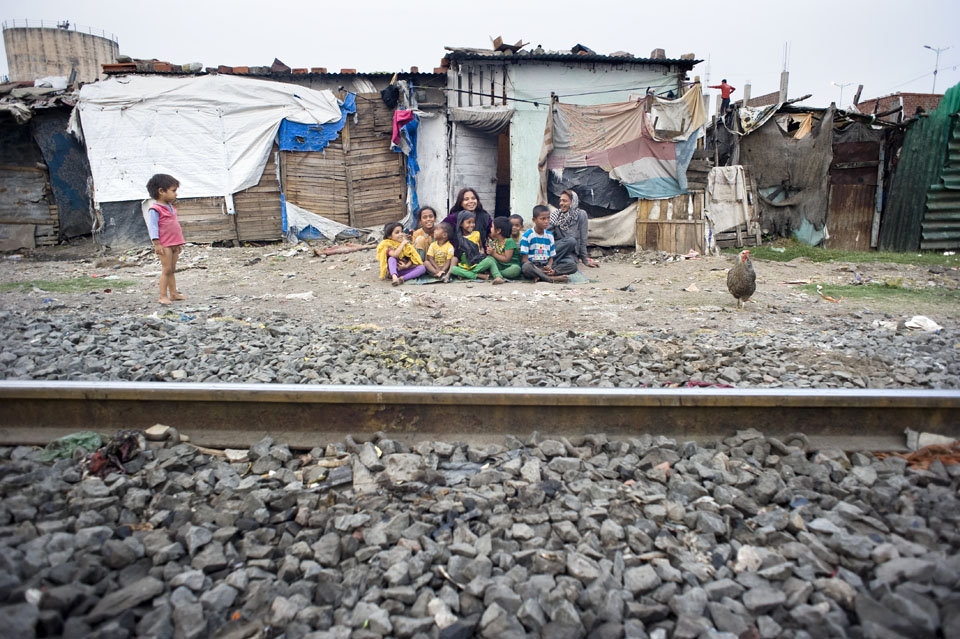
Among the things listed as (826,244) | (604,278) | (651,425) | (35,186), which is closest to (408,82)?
(604,278)

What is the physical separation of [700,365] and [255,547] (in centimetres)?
300

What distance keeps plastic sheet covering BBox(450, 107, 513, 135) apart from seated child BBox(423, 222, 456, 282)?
4.64 meters

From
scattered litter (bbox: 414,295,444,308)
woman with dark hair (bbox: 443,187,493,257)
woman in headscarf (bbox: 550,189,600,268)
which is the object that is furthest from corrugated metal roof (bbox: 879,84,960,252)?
scattered litter (bbox: 414,295,444,308)

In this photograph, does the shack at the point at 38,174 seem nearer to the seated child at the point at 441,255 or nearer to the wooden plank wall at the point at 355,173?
the wooden plank wall at the point at 355,173

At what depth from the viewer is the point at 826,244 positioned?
13219 millimetres

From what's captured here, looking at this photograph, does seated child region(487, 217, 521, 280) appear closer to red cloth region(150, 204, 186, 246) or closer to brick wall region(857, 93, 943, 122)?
red cloth region(150, 204, 186, 246)

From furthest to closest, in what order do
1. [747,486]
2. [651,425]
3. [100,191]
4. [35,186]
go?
[35,186] < [100,191] < [651,425] < [747,486]

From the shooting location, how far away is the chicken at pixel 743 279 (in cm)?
625

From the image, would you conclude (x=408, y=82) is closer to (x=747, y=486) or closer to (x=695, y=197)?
(x=695, y=197)

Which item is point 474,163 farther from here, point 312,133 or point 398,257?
point 398,257

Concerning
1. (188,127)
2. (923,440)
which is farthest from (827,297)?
(188,127)

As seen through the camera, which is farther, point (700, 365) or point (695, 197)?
point (695, 197)

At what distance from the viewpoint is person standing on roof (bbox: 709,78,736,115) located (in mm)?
13219

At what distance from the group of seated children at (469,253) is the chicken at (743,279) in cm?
269
